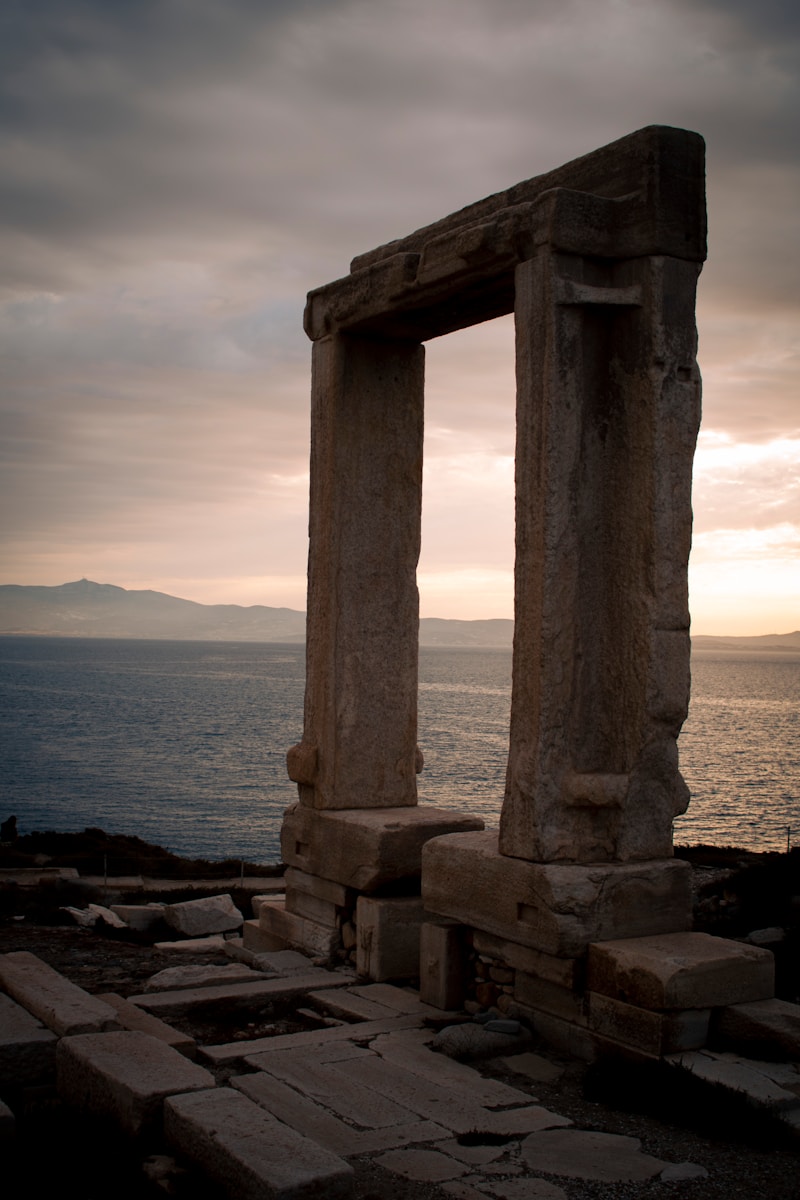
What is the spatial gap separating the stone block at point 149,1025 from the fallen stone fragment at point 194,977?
431 millimetres

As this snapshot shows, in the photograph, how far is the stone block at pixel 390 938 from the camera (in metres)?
7.39

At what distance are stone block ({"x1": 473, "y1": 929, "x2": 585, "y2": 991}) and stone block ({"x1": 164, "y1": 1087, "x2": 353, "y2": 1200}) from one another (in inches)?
72.1

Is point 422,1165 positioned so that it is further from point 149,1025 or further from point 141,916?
point 141,916

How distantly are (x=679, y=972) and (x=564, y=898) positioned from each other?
0.71 m

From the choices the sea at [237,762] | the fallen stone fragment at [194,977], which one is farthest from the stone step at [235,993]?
the sea at [237,762]

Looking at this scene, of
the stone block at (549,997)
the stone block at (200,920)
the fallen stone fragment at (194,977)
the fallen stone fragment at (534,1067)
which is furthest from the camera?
the stone block at (200,920)

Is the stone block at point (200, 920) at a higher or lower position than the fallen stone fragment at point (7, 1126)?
lower

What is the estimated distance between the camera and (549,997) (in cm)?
610

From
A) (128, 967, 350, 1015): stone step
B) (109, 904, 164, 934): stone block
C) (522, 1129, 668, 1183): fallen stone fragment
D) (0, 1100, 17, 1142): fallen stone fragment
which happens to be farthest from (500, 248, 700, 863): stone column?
(109, 904, 164, 934): stone block

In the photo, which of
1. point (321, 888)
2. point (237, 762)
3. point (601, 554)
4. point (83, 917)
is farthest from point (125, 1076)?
point (237, 762)

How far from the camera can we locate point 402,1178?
14.9 ft

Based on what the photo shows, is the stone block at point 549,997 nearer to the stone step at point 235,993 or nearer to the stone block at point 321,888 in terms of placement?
the stone step at point 235,993

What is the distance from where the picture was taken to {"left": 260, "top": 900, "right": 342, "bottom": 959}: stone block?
26.2 feet

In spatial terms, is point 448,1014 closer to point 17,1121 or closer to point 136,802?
point 17,1121
